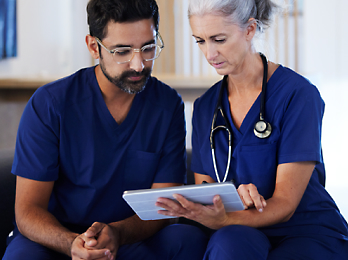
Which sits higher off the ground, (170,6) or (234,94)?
(170,6)

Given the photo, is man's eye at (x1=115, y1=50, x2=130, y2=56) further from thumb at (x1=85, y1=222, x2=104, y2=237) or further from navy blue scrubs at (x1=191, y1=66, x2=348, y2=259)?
thumb at (x1=85, y1=222, x2=104, y2=237)

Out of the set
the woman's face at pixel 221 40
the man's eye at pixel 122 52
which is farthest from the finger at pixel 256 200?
the man's eye at pixel 122 52

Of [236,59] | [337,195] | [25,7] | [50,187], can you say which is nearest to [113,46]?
[236,59]

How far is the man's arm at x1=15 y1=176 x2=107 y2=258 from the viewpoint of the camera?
1.08 meters

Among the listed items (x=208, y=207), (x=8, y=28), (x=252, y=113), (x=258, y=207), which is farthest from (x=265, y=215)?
(x=8, y=28)

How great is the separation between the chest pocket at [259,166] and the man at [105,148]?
9.0 inches

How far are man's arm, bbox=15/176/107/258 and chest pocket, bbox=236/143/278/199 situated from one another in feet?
1.66

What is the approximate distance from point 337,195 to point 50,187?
2573 mm

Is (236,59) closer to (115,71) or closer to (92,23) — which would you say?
(115,71)

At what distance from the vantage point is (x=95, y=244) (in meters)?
0.99

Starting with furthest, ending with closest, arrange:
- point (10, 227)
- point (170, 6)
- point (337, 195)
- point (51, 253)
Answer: point (170, 6) < point (337, 195) < point (10, 227) < point (51, 253)

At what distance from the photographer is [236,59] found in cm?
112

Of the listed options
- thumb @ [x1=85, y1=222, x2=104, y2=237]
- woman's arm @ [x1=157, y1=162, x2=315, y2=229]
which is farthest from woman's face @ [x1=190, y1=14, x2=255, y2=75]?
thumb @ [x1=85, y1=222, x2=104, y2=237]

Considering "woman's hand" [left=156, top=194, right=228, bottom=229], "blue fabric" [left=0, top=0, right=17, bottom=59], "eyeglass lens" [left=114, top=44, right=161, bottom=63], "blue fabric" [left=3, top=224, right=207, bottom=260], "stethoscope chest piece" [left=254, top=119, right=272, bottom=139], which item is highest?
"blue fabric" [left=0, top=0, right=17, bottom=59]
